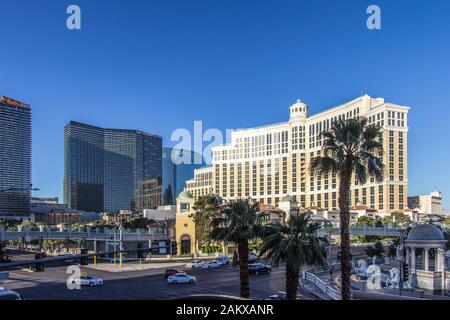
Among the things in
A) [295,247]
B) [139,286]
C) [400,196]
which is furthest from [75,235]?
[400,196]

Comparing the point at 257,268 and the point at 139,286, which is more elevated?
the point at 139,286

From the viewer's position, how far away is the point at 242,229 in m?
29.0

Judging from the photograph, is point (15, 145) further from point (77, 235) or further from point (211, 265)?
point (211, 265)

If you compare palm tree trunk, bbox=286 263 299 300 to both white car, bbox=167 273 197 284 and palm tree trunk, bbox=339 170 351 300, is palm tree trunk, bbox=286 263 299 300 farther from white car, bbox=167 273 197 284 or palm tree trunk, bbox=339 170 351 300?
white car, bbox=167 273 197 284

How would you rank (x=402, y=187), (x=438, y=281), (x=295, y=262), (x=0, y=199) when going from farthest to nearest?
(x=0, y=199), (x=402, y=187), (x=438, y=281), (x=295, y=262)

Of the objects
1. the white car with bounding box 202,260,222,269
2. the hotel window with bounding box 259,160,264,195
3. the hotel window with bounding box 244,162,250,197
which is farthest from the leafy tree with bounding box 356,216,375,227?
the hotel window with bounding box 244,162,250,197

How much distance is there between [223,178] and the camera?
167 meters

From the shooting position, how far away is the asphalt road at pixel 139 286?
128 ft

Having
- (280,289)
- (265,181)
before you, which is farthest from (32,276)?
(265,181)

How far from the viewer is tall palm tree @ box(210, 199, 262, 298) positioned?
93.6 feet

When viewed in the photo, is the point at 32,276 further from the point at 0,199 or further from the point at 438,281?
the point at 0,199

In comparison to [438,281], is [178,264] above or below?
below

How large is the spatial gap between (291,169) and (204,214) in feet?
290
